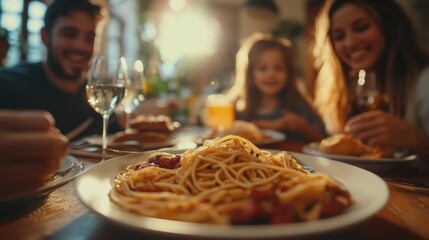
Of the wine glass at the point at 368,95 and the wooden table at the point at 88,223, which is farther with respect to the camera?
the wine glass at the point at 368,95

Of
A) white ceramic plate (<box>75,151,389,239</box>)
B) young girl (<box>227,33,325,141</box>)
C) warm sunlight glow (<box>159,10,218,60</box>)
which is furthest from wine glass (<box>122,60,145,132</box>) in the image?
warm sunlight glow (<box>159,10,218,60</box>)

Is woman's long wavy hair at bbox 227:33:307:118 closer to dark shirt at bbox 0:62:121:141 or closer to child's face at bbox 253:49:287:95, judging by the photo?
child's face at bbox 253:49:287:95

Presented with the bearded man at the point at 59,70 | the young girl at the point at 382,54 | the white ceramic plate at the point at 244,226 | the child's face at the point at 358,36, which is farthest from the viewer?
the bearded man at the point at 59,70

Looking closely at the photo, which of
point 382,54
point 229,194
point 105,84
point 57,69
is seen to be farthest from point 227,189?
point 57,69

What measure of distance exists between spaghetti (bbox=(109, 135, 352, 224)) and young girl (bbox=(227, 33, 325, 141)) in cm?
235

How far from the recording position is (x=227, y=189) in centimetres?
61

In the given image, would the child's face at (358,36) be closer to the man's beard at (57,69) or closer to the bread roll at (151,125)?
the bread roll at (151,125)

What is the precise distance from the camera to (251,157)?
0.80m

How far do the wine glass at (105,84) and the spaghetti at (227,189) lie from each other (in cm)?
48

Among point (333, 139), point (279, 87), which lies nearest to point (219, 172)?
point (333, 139)

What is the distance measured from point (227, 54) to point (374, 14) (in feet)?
22.5

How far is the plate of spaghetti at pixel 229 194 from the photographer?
1.32 feet

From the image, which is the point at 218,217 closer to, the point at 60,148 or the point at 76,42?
the point at 60,148

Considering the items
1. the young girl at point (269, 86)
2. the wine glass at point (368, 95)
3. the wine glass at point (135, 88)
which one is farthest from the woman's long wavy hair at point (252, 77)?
the wine glass at point (368, 95)
